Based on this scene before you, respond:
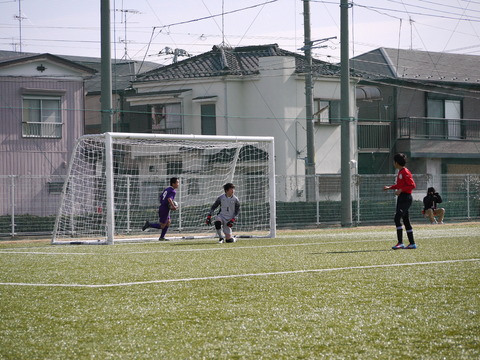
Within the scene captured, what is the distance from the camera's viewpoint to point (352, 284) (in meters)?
8.03

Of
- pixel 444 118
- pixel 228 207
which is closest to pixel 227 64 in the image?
pixel 444 118

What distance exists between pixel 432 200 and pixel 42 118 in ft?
53.9

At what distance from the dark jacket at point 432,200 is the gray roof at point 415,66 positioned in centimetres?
1248

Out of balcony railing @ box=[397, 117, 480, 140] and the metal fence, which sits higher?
balcony railing @ box=[397, 117, 480, 140]

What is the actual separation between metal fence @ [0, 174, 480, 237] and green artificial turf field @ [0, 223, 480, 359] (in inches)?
547

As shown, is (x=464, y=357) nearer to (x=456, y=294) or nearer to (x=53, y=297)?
(x=456, y=294)

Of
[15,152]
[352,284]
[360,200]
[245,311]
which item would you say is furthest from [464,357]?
[15,152]

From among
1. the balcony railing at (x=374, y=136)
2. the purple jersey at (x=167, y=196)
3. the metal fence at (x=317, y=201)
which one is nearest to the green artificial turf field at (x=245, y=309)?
the purple jersey at (x=167, y=196)

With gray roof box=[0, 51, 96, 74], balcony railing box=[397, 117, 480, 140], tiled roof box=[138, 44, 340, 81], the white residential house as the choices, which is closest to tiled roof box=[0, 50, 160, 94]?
tiled roof box=[138, 44, 340, 81]

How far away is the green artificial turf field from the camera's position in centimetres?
503

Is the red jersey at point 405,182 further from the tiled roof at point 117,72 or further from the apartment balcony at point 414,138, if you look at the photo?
the tiled roof at point 117,72

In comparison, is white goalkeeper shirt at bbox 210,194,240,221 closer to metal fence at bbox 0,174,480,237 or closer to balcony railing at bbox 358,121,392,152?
metal fence at bbox 0,174,480,237

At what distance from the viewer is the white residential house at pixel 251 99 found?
1449 inches

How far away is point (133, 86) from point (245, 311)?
34.2 metres
